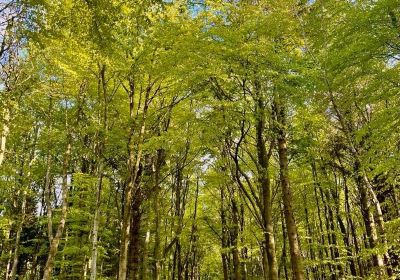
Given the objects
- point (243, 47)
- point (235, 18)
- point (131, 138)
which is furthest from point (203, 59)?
point (131, 138)

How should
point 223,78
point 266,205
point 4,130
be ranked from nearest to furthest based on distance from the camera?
point 4,130 → point 223,78 → point 266,205

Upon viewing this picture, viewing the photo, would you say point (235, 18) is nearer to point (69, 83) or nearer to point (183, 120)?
point (183, 120)

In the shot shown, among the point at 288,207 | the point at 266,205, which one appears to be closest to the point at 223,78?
the point at 266,205

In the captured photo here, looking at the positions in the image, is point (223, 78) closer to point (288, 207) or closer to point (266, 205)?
point (266, 205)

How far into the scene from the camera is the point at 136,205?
17.7 meters

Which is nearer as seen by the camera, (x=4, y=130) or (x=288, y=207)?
(x=4, y=130)

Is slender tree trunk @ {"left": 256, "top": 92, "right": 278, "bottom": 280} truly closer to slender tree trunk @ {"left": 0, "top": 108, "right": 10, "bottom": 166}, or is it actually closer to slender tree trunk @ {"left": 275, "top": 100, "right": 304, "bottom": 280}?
slender tree trunk @ {"left": 275, "top": 100, "right": 304, "bottom": 280}

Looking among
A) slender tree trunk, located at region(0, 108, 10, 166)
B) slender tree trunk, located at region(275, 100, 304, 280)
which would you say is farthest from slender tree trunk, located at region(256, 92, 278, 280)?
slender tree trunk, located at region(0, 108, 10, 166)

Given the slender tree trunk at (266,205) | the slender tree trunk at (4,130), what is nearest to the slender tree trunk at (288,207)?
the slender tree trunk at (266,205)

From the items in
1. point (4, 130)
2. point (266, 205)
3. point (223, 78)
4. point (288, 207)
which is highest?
point (223, 78)

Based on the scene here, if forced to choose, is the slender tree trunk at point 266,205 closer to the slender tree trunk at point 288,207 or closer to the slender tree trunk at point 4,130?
the slender tree trunk at point 288,207

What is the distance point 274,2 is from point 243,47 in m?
3.55

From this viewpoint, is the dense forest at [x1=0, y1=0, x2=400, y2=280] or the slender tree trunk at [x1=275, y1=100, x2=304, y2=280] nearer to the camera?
the dense forest at [x1=0, y1=0, x2=400, y2=280]

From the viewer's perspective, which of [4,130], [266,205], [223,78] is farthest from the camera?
[266,205]
